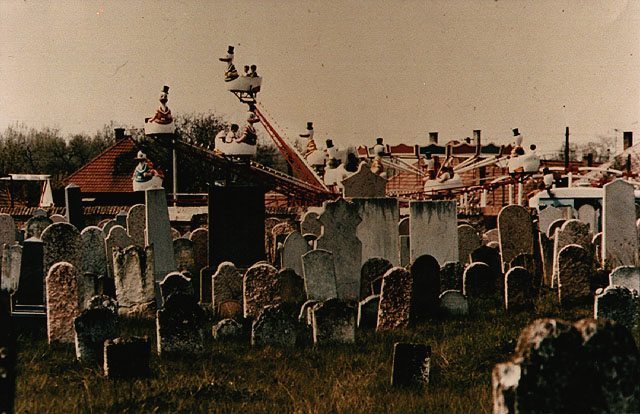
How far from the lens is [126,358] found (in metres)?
7.23

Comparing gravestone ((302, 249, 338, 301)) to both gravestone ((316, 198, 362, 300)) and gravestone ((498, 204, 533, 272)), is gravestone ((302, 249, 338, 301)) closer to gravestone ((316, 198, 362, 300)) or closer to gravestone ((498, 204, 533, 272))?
gravestone ((316, 198, 362, 300))

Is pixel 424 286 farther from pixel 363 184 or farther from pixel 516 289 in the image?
pixel 363 184

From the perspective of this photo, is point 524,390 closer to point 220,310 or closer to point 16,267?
point 220,310

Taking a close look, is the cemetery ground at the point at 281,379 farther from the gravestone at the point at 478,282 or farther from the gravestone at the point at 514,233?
the gravestone at the point at 514,233

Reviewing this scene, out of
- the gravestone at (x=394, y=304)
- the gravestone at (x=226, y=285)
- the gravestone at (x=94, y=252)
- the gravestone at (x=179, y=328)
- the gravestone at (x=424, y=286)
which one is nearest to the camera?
the gravestone at (x=179, y=328)

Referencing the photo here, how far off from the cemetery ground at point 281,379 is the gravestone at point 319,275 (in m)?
1.50

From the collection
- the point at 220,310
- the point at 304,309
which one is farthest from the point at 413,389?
the point at 220,310

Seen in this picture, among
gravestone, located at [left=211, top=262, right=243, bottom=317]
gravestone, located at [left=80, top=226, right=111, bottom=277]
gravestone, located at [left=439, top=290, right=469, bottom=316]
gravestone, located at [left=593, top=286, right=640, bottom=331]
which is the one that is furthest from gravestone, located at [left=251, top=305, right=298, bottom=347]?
gravestone, located at [left=80, top=226, right=111, bottom=277]

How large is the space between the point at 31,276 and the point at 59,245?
0.53 m

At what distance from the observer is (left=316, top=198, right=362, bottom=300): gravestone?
1240cm

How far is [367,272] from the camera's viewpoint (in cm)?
1182

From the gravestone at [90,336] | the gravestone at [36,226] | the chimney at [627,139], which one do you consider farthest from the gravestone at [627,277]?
the chimney at [627,139]

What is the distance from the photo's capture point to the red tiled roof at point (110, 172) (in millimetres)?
43750

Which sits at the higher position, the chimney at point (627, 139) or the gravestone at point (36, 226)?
the chimney at point (627, 139)
